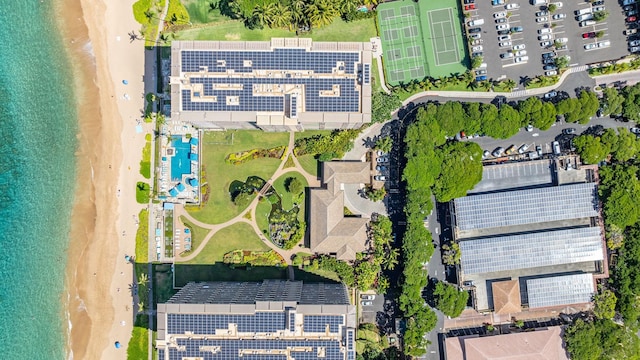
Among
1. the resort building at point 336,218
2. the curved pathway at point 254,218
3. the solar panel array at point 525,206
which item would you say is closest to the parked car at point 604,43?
the solar panel array at point 525,206

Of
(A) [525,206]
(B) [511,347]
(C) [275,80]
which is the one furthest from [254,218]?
(B) [511,347]

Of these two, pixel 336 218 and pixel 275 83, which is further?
pixel 336 218

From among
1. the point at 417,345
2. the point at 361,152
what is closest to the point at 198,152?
the point at 361,152

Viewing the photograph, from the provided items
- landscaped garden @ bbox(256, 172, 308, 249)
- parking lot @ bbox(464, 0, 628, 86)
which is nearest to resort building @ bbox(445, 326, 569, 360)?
landscaped garden @ bbox(256, 172, 308, 249)

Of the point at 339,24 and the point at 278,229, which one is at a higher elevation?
the point at 339,24

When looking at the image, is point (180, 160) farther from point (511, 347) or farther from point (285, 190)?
point (511, 347)

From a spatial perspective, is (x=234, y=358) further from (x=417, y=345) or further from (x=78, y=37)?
(x=78, y=37)

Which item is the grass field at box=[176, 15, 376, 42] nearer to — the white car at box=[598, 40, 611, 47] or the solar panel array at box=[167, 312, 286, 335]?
the white car at box=[598, 40, 611, 47]
